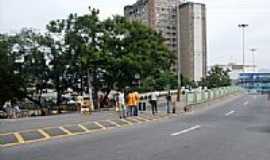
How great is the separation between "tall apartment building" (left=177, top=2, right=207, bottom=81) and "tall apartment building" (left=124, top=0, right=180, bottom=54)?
1.89m

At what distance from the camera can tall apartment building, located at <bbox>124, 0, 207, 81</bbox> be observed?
67.9m

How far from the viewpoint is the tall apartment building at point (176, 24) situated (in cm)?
6788

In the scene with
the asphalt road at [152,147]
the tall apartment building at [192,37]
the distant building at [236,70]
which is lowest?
the asphalt road at [152,147]

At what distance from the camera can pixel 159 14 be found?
2798 inches

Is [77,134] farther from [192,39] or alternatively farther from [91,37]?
[192,39]

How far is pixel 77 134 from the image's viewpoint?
65.1 feet

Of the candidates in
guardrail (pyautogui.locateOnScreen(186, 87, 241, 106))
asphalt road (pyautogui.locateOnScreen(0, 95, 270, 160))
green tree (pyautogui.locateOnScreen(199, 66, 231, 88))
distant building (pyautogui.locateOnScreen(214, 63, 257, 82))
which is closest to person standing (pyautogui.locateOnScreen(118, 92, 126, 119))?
asphalt road (pyautogui.locateOnScreen(0, 95, 270, 160))

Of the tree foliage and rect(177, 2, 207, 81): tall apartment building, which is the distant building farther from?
the tree foliage

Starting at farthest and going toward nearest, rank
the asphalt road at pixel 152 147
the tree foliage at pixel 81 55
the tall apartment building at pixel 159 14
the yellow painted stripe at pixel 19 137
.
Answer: the tall apartment building at pixel 159 14
the tree foliage at pixel 81 55
the yellow painted stripe at pixel 19 137
the asphalt road at pixel 152 147

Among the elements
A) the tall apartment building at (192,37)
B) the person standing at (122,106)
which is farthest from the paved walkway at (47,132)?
the tall apartment building at (192,37)

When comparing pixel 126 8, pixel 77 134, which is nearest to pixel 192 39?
pixel 126 8

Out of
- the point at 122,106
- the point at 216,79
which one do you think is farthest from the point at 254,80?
the point at 122,106

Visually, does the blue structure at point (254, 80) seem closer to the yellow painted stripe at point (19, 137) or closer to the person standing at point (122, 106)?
the person standing at point (122, 106)

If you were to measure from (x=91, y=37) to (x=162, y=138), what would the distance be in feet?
103
